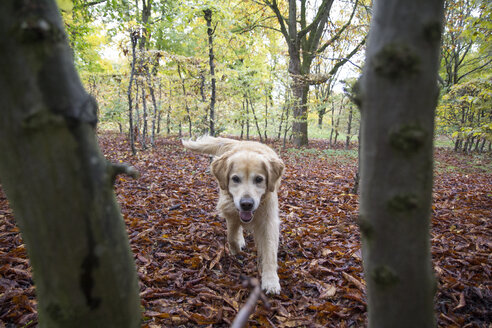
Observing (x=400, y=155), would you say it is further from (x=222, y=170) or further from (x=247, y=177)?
(x=222, y=170)

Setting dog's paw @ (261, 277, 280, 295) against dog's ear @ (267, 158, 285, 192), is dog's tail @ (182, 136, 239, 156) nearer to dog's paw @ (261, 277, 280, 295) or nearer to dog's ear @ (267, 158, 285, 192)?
dog's ear @ (267, 158, 285, 192)

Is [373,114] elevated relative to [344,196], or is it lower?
elevated

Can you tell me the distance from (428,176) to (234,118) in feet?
45.5

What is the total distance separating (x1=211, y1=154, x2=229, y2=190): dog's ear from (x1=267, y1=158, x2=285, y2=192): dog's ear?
581 millimetres

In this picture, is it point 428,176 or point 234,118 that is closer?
point 428,176

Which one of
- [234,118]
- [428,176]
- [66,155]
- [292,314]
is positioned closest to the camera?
[66,155]

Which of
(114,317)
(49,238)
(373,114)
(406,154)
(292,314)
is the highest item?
(373,114)

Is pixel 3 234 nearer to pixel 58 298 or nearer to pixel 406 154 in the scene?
pixel 58 298

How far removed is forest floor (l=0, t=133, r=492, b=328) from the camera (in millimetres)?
2273

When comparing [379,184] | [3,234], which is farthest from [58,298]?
[3,234]

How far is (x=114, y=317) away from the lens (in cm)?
84

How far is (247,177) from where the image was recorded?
3.35 meters

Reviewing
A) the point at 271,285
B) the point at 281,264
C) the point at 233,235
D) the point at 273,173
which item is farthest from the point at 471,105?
the point at 271,285

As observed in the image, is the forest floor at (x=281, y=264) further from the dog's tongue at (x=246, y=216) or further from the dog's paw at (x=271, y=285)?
the dog's tongue at (x=246, y=216)
